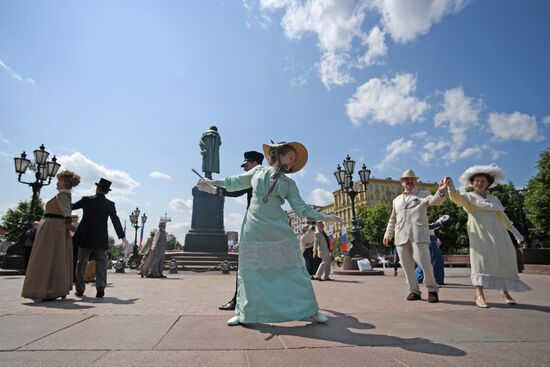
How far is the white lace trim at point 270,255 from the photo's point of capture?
3303mm

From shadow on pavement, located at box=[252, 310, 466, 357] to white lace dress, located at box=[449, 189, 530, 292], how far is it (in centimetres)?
254

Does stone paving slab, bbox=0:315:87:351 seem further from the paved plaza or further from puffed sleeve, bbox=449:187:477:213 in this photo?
puffed sleeve, bbox=449:187:477:213

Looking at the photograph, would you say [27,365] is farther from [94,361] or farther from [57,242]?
[57,242]

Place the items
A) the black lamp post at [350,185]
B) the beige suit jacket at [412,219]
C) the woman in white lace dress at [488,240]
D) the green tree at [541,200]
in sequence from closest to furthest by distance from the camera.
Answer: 1. the woman in white lace dress at [488,240]
2. the beige suit jacket at [412,219]
3. the black lamp post at [350,185]
4. the green tree at [541,200]

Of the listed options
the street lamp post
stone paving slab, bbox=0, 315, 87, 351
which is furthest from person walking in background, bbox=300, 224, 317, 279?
the street lamp post

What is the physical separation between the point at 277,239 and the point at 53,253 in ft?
13.6

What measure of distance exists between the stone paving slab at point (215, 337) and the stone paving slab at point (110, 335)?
4.9 inches

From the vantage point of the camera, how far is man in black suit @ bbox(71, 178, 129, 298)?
5.68 meters

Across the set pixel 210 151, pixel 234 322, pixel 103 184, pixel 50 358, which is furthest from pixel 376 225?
pixel 50 358

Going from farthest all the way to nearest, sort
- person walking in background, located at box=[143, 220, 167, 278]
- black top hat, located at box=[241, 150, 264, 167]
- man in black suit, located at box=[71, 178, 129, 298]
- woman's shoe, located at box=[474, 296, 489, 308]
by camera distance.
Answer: person walking in background, located at box=[143, 220, 167, 278] < man in black suit, located at box=[71, 178, 129, 298] < black top hat, located at box=[241, 150, 264, 167] < woman's shoe, located at box=[474, 296, 489, 308]

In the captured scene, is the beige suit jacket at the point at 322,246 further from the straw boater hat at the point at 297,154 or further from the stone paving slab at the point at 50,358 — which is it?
the stone paving slab at the point at 50,358

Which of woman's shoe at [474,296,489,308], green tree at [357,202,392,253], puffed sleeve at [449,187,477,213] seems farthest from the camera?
green tree at [357,202,392,253]

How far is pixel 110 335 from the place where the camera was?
264cm

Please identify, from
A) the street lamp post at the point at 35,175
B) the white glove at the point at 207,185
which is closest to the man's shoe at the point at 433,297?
the white glove at the point at 207,185
